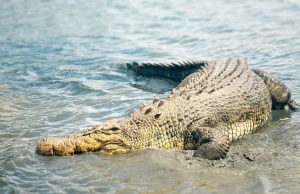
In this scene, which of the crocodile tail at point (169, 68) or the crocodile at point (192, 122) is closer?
the crocodile at point (192, 122)

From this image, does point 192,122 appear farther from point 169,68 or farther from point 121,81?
point 121,81

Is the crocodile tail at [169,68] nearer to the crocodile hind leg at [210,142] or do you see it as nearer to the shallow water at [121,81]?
the shallow water at [121,81]

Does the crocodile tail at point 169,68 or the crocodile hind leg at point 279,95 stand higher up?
the crocodile tail at point 169,68

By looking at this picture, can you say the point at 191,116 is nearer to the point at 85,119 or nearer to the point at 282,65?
the point at 85,119

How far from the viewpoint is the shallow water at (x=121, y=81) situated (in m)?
5.20

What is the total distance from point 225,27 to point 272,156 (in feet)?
29.4

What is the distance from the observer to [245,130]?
649 centimetres

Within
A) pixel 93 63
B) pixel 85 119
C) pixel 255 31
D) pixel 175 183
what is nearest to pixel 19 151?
pixel 85 119

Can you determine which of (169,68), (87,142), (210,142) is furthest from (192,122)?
(169,68)

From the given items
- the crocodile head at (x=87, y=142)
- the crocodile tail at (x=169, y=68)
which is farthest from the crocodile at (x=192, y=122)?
the crocodile tail at (x=169, y=68)

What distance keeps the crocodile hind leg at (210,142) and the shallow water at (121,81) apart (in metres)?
0.13

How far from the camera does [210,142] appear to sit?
18.6 feet

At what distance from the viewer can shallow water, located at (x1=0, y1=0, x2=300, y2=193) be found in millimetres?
5199

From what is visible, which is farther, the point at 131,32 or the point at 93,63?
the point at 131,32
